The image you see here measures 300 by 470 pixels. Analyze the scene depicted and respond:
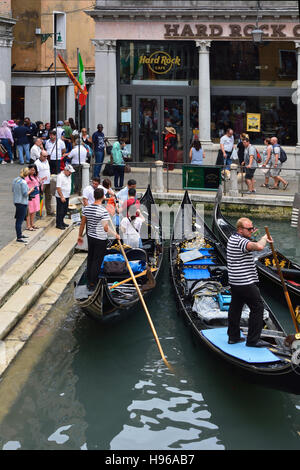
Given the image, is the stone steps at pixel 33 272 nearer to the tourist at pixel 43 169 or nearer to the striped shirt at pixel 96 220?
the tourist at pixel 43 169

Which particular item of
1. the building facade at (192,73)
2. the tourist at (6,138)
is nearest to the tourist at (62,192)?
the tourist at (6,138)

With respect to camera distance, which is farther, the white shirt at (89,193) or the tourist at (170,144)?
the tourist at (170,144)

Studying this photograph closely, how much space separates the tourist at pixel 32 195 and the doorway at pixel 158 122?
706cm

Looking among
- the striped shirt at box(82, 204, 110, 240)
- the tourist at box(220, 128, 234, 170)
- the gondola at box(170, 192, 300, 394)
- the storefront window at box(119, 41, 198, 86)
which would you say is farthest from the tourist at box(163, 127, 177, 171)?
the striped shirt at box(82, 204, 110, 240)

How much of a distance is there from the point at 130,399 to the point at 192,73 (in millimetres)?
12872

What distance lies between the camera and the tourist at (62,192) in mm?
12273

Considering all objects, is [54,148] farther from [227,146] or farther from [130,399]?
[130,399]

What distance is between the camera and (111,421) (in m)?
6.84

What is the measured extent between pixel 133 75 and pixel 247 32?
2984mm

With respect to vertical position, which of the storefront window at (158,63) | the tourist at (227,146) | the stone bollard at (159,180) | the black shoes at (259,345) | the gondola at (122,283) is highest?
the storefront window at (158,63)

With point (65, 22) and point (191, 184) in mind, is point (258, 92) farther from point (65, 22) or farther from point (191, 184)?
point (65, 22)

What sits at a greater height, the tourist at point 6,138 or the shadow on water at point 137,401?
the tourist at point 6,138

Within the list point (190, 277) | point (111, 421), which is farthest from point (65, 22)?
point (111, 421)
